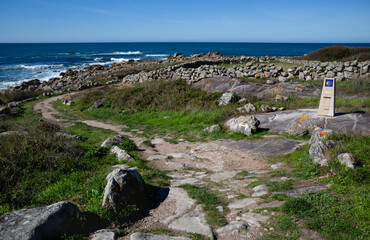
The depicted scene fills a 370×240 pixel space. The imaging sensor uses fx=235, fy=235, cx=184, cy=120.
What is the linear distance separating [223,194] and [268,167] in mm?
2321

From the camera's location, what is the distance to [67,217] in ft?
12.9

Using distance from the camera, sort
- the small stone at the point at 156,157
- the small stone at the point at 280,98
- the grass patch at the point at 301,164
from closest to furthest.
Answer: the grass patch at the point at 301,164 < the small stone at the point at 156,157 < the small stone at the point at 280,98

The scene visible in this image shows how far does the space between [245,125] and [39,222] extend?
26.9 feet

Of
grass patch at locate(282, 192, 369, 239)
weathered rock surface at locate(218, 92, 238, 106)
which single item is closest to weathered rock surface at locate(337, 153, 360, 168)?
grass patch at locate(282, 192, 369, 239)

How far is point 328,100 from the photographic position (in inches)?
376

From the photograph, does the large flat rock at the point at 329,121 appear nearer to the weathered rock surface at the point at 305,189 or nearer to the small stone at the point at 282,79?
the weathered rock surface at the point at 305,189

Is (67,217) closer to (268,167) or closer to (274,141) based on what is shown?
(268,167)

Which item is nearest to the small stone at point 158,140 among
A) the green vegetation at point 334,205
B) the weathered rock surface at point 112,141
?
the weathered rock surface at point 112,141

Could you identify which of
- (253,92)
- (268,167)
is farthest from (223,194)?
(253,92)

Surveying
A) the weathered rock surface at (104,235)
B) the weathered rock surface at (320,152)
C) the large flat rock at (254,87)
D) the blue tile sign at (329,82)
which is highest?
the blue tile sign at (329,82)

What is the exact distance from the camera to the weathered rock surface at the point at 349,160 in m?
5.23

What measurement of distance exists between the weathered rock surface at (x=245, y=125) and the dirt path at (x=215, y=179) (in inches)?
28.5

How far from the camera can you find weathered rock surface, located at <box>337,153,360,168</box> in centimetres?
523

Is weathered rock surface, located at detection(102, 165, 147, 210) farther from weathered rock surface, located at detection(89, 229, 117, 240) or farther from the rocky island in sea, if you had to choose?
weathered rock surface, located at detection(89, 229, 117, 240)
